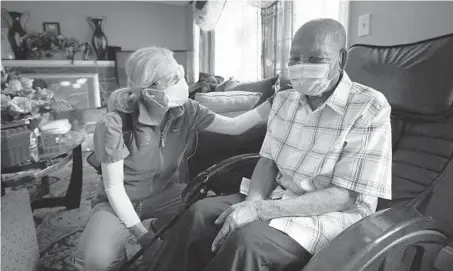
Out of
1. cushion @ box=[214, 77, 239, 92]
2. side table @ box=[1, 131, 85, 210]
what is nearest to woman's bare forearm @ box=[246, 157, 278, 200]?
cushion @ box=[214, 77, 239, 92]

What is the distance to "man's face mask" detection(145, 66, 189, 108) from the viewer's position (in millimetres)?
1241

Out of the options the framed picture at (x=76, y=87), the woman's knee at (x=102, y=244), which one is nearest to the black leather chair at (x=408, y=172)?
the woman's knee at (x=102, y=244)

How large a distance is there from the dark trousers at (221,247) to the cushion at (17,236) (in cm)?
66

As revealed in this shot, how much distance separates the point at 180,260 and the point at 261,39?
2.88 m

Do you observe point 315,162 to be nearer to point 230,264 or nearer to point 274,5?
point 230,264

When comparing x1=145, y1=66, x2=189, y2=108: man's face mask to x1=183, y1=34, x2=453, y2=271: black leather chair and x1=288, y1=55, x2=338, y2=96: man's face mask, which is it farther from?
x1=288, y1=55, x2=338, y2=96: man's face mask

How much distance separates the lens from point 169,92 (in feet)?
4.09

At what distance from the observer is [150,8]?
6.09 metres

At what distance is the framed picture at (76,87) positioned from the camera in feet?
18.1

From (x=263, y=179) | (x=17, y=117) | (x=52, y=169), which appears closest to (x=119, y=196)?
(x=263, y=179)

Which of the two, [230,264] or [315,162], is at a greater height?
[315,162]

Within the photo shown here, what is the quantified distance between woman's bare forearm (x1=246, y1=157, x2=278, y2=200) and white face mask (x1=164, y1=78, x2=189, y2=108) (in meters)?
0.42

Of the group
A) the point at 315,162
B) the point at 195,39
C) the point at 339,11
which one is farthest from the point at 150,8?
the point at 315,162

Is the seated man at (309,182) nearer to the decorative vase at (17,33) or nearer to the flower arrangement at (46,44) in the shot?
the flower arrangement at (46,44)
